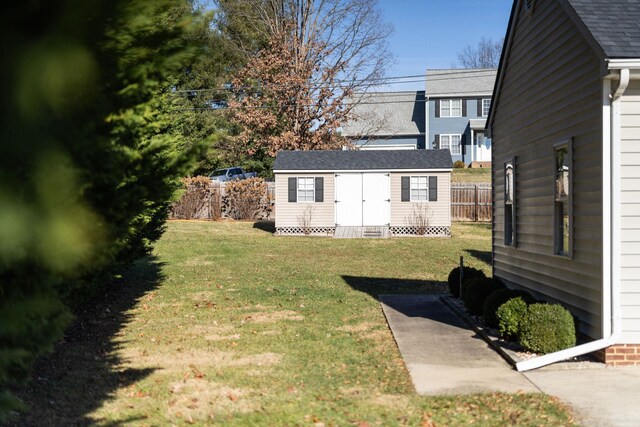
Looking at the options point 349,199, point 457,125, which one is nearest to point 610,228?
point 349,199

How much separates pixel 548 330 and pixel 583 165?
2090 millimetres

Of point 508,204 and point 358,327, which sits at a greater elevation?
point 508,204

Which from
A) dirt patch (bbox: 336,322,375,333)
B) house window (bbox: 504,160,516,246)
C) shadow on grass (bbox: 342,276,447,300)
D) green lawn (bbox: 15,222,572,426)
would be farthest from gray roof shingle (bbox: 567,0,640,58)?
shadow on grass (bbox: 342,276,447,300)

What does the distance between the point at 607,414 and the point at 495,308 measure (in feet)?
12.6

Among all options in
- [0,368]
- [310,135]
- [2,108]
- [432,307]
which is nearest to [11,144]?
[2,108]

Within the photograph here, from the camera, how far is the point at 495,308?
32.9 feet

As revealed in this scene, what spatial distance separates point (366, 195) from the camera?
3009 centimetres

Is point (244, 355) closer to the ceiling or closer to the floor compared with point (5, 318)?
closer to the floor

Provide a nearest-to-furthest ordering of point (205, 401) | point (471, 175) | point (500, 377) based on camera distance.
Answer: point (205, 401) → point (500, 377) → point (471, 175)

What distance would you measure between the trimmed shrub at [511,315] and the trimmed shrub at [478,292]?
183 cm

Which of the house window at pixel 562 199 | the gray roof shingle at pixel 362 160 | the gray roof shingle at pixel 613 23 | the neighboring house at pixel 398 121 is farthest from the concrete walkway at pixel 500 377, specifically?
the neighboring house at pixel 398 121

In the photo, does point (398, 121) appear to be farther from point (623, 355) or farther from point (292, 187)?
point (623, 355)

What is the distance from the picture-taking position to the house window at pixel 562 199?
366 inches

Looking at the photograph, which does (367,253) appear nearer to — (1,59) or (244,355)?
(244,355)
